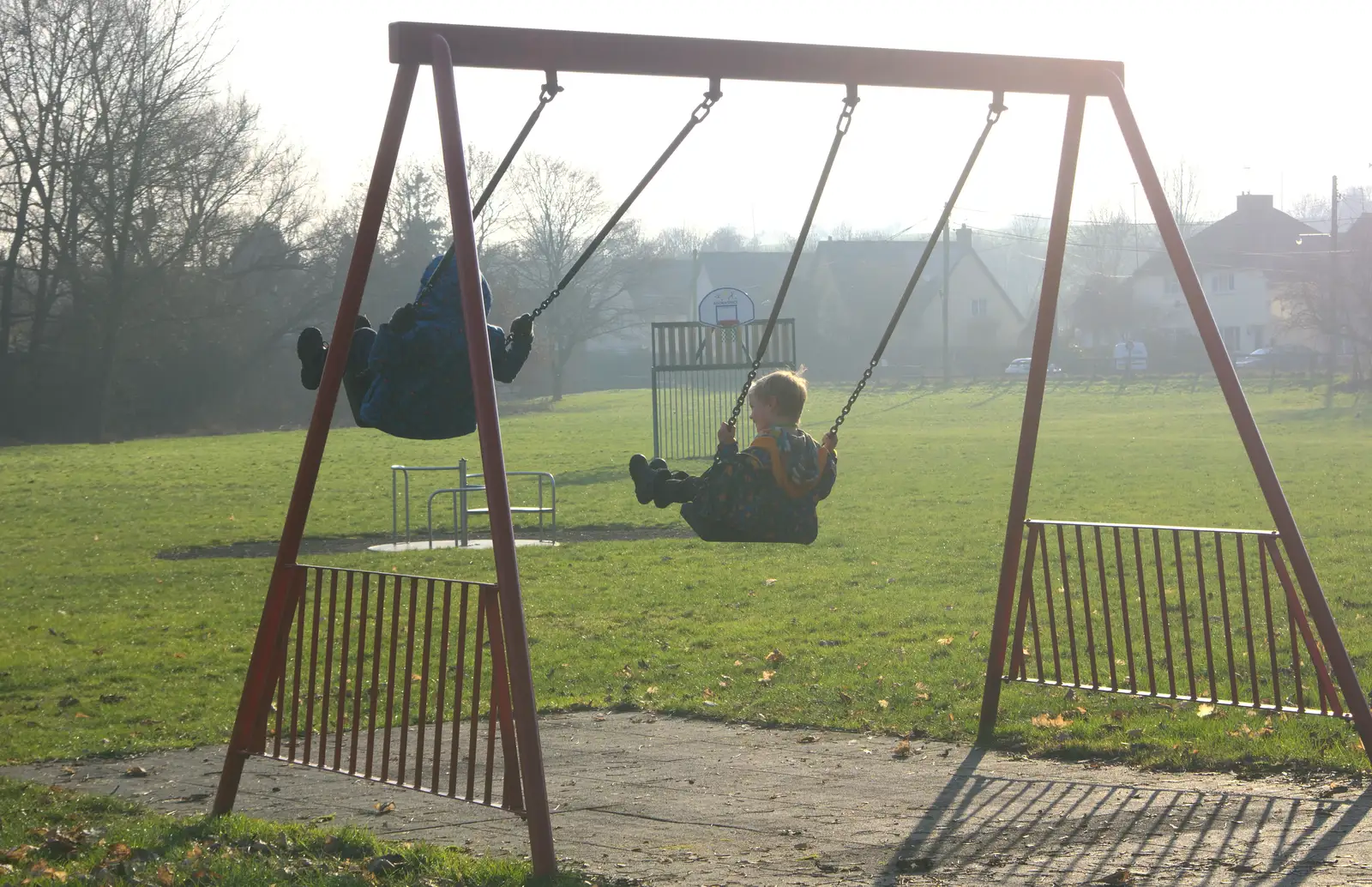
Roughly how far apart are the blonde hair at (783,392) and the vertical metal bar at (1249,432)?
1647 millimetres

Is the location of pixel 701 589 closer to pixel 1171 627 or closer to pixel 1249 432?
pixel 1171 627

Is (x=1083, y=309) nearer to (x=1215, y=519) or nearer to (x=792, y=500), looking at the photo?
(x=1215, y=519)

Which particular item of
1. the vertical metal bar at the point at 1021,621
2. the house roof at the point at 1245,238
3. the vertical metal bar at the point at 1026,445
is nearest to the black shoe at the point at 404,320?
the vertical metal bar at the point at 1026,445

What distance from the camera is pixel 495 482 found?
15.1 ft

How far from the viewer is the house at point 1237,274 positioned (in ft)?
236

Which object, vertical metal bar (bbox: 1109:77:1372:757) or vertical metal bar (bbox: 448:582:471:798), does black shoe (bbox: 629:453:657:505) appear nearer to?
vertical metal bar (bbox: 448:582:471:798)

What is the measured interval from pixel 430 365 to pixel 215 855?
78.5 inches

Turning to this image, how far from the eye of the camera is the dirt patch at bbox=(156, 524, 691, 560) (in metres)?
15.5

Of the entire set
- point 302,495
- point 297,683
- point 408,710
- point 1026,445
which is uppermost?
point 1026,445

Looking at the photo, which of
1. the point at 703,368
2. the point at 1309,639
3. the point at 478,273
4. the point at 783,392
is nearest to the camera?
the point at 478,273

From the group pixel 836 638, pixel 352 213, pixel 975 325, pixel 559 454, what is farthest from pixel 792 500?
pixel 975 325

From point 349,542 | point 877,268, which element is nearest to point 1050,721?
point 349,542

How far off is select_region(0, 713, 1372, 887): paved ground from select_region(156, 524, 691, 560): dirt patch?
29.8 ft

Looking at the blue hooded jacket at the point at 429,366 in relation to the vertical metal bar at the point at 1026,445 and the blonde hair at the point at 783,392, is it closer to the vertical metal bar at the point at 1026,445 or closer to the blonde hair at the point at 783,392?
the blonde hair at the point at 783,392
